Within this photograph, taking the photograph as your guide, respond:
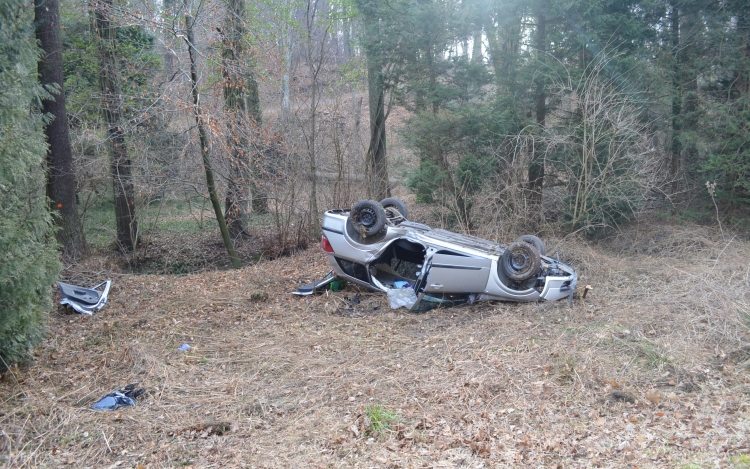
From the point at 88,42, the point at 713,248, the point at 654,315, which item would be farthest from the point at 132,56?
the point at 713,248

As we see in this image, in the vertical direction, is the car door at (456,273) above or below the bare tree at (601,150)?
below

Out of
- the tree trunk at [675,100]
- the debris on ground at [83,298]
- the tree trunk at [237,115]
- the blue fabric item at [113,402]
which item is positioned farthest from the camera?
the tree trunk at [675,100]

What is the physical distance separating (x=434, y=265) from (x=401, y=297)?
0.93m

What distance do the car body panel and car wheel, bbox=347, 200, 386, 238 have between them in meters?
0.11

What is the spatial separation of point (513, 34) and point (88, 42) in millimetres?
10868

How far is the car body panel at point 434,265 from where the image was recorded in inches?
312

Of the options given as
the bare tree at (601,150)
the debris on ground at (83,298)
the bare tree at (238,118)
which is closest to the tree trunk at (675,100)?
the bare tree at (601,150)

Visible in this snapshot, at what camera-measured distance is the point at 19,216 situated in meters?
6.51

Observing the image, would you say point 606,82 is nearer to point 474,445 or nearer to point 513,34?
point 513,34

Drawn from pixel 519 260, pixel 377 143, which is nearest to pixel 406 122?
pixel 377 143

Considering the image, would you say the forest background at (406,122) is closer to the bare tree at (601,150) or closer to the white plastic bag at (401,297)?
the bare tree at (601,150)

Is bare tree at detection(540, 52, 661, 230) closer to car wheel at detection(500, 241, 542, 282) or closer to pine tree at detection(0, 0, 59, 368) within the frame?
car wheel at detection(500, 241, 542, 282)

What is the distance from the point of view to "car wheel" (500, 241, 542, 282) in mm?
7699

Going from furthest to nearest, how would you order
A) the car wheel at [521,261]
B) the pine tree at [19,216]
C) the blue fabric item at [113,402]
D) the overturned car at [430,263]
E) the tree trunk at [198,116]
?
1. the tree trunk at [198,116]
2. the overturned car at [430,263]
3. the car wheel at [521,261]
4. the pine tree at [19,216]
5. the blue fabric item at [113,402]
